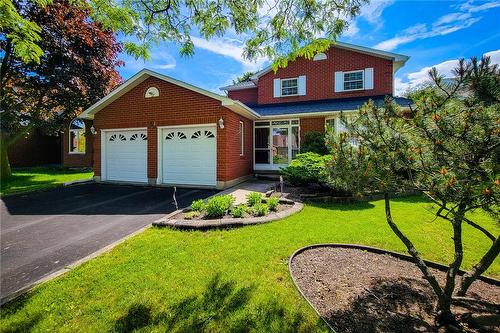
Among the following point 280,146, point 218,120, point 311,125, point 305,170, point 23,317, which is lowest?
point 23,317

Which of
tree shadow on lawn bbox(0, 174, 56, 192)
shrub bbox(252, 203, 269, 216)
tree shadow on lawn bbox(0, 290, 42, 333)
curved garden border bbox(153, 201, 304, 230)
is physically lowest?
tree shadow on lawn bbox(0, 290, 42, 333)

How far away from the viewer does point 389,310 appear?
9.25 ft

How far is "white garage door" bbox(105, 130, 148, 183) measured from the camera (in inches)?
456

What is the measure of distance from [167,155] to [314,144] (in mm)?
6866

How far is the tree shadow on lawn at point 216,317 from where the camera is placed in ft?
8.40

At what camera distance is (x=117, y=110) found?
11.9 meters

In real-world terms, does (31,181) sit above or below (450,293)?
above

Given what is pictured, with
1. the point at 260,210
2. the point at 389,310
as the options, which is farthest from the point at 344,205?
the point at 389,310

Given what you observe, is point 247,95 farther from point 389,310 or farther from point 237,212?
point 389,310

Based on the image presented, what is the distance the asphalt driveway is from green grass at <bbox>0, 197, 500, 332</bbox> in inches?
26.4

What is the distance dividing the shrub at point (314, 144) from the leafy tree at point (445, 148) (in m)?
8.91

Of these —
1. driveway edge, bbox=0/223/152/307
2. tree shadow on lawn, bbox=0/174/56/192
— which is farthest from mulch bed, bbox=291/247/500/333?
tree shadow on lawn, bbox=0/174/56/192

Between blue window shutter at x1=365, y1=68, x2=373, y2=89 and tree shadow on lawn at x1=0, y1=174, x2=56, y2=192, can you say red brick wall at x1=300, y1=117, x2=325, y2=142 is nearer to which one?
blue window shutter at x1=365, y1=68, x2=373, y2=89

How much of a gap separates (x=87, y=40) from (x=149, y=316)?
54.9 ft
